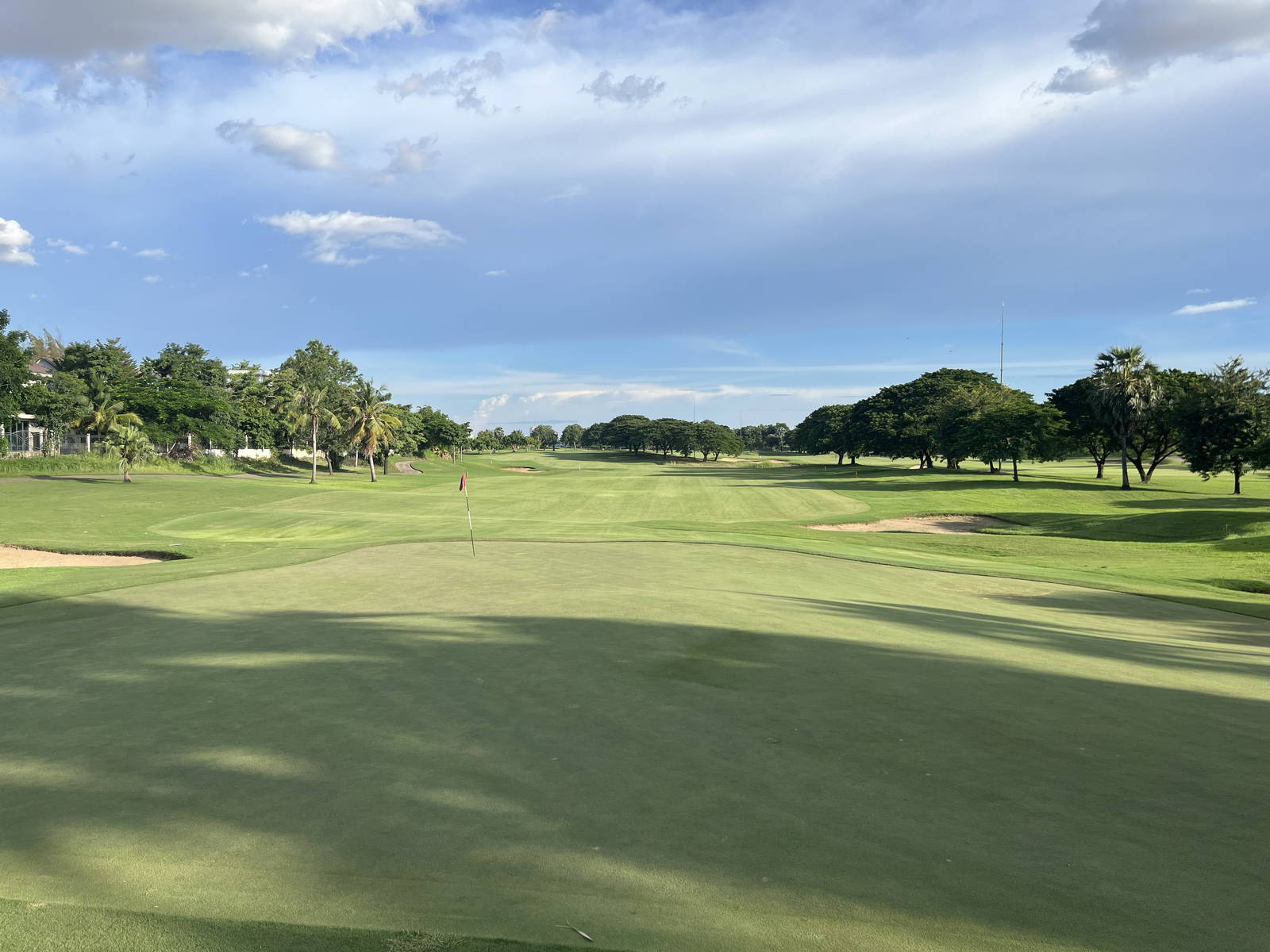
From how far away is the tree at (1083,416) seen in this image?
234 ft

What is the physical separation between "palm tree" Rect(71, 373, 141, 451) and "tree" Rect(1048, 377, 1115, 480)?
8463 cm

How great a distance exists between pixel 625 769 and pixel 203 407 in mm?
107262

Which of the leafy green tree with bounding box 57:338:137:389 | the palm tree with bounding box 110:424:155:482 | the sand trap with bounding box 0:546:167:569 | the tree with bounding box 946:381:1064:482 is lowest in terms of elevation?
the sand trap with bounding box 0:546:167:569

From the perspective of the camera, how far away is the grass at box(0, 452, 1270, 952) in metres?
3.90

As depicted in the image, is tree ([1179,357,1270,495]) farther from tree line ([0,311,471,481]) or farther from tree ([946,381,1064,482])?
tree line ([0,311,471,481])

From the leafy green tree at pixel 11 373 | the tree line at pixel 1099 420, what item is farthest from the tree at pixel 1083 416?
the leafy green tree at pixel 11 373

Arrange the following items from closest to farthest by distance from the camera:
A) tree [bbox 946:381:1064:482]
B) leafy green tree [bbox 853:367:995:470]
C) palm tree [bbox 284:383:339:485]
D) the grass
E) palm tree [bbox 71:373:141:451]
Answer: the grass
palm tree [bbox 71:373:141:451]
tree [bbox 946:381:1064:482]
palm tree [bbox 284:383:339:485]
leafy green tree [bbox 853:367:995:470]

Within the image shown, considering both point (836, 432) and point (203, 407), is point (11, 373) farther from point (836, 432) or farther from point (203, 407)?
point (836, 432)

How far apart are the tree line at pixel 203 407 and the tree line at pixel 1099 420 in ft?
213

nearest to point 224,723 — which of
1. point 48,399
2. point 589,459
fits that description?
point 48,399

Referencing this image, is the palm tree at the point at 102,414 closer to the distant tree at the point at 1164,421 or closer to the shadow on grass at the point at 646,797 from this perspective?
the shadow on grass at the point at 646,797

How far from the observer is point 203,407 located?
96.5m

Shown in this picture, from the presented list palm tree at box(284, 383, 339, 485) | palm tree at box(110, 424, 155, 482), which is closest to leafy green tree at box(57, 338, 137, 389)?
palm tree at box(284, 383, 339, 485)

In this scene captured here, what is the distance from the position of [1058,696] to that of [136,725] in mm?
9264
